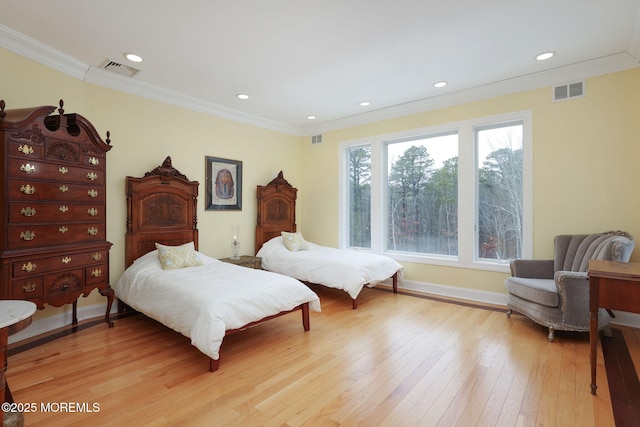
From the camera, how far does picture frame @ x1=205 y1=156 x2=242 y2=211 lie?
4.69 meters

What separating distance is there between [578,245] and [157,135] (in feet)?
16.9

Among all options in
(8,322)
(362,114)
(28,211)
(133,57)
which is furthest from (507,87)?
(28,211)

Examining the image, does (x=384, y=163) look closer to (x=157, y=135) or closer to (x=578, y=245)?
(x=578, y=245)

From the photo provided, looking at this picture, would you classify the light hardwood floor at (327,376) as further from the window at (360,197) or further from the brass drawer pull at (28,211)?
the window at (360,197)

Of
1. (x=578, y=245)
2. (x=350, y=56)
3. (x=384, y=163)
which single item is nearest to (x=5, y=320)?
(x=350, y=56)

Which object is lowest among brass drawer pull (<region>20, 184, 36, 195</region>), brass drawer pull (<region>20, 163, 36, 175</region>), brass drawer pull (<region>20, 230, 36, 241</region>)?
brass drawer pull (<region>20, 230, 36, 241</region>)

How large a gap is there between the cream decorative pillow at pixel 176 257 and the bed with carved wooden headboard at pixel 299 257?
1.32 metres

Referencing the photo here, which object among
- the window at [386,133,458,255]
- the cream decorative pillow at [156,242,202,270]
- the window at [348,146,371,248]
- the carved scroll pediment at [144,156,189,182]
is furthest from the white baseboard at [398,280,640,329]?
the carved scroll pediment at [144,156,189,182]

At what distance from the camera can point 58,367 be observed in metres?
2.47

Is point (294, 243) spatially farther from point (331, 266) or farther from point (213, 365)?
point (213, 365)

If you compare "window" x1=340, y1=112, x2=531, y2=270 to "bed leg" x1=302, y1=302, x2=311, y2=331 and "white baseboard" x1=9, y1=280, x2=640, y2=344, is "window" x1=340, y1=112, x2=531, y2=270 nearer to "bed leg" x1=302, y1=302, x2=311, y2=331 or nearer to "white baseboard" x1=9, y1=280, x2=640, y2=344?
"white baseboard" x1=9, y1=280, x2=640, y2=344

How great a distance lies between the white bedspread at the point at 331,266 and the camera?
13.1 ft

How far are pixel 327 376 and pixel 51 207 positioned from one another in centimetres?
279

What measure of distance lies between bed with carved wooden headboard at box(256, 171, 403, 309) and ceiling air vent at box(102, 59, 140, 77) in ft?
7.80
